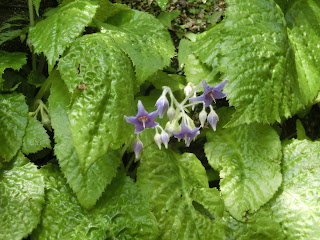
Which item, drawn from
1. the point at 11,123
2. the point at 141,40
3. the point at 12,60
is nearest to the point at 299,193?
the point at 141,40

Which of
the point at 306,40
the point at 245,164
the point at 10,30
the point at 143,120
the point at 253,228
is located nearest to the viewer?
the point at 143,120

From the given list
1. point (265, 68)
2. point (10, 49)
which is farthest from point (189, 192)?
point (10, 49)

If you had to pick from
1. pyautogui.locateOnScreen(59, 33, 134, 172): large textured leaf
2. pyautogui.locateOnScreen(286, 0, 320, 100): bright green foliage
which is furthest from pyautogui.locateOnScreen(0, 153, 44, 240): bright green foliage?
pyautogui.locateOnScreen(286, 0, 320, 100): bright green foliage

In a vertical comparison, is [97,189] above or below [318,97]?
below

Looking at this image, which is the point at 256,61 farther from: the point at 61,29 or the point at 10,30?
the point at 10,30

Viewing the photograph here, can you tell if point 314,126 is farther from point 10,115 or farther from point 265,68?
point 10,115

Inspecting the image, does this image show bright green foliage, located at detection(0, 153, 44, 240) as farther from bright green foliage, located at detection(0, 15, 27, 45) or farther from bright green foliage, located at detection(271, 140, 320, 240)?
bright green foliage, located at detection(271, 140, 320, 240)

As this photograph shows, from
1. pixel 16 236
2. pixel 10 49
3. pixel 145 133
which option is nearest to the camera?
pixel 16 236
